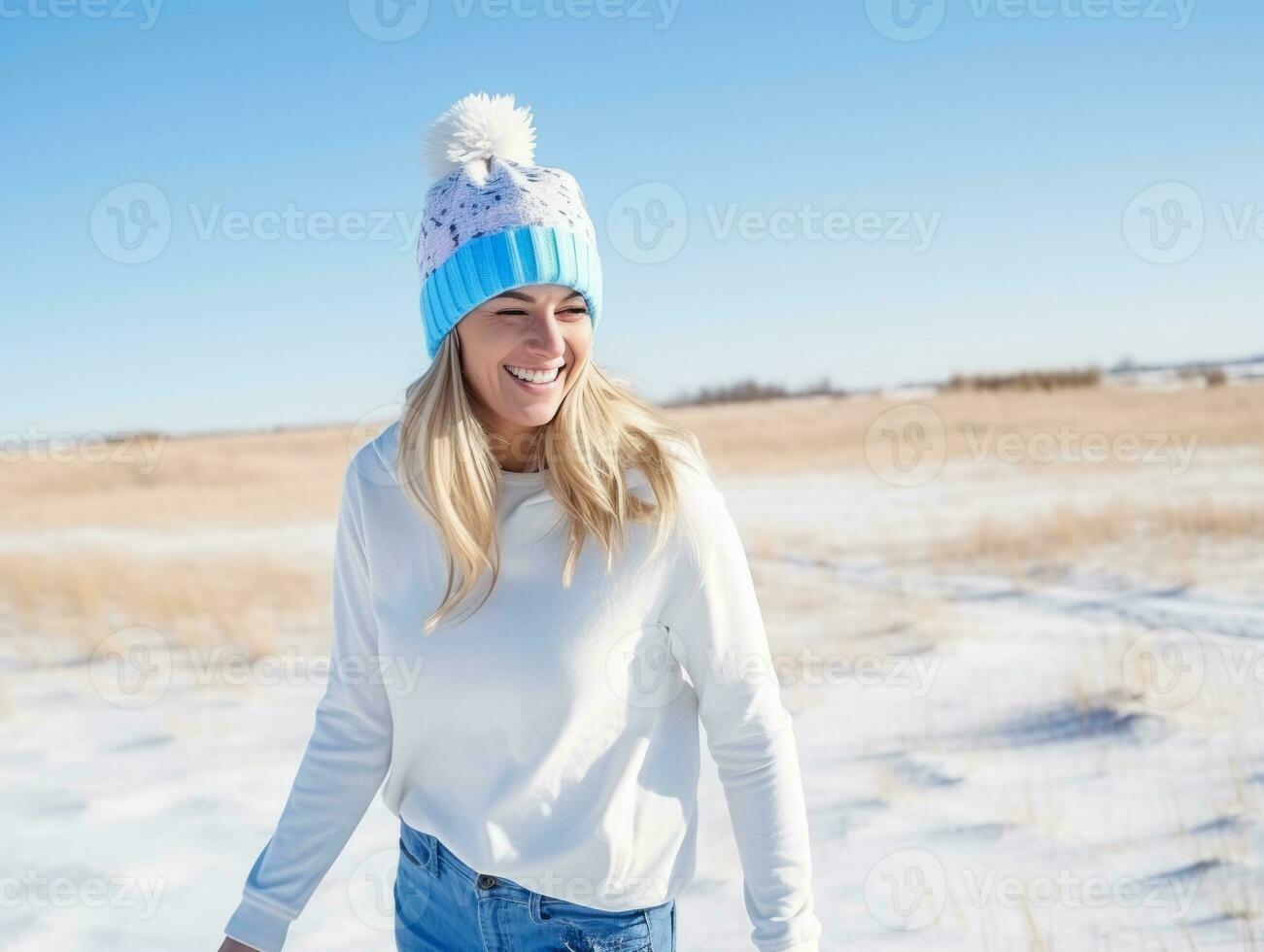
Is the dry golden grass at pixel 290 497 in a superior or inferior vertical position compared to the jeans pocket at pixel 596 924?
superior

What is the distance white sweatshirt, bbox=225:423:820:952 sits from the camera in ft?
4.80

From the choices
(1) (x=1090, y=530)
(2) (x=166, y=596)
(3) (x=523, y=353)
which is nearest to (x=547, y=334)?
(3) (x=523, y=353)

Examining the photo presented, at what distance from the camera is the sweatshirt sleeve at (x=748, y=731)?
145cm

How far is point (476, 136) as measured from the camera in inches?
72.4

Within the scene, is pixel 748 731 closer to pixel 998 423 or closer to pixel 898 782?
pixel 898 782

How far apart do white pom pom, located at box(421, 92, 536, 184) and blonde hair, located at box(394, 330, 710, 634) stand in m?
0.35

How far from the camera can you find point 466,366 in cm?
177

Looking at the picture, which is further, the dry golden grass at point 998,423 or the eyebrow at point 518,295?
the dry golden grass at point 998,423

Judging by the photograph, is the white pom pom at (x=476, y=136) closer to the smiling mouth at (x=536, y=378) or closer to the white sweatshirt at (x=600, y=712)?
the smiling mouth at (x=536, y=378)

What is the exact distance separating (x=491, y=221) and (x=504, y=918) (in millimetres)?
1147

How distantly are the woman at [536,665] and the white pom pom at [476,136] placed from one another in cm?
18

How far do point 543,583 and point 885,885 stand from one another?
7.28ft

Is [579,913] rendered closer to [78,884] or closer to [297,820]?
[297,820]

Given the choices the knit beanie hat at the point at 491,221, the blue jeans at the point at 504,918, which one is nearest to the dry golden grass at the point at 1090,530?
the knit beanie hat at the point at 491,221
